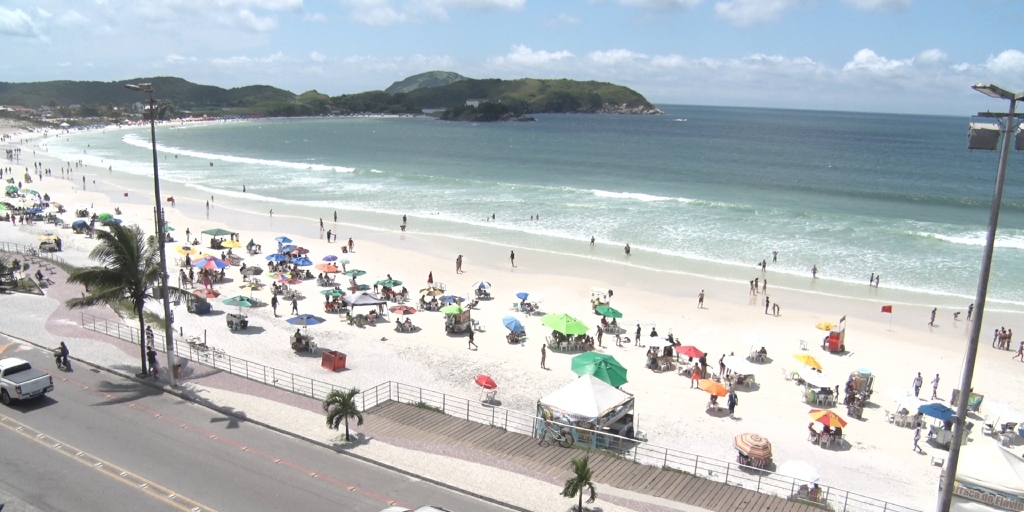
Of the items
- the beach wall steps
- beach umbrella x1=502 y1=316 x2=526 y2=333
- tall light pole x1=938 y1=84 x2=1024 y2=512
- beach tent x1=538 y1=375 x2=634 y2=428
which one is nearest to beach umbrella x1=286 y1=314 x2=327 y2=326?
beach umbrella x1=502 y1=316 x2=526 y2=333

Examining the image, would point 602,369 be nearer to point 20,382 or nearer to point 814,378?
point 814,378

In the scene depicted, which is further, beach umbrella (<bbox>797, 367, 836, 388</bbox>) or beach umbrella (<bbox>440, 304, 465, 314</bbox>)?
beach umbrella (<bbox>440, 304, 465, 314</bbox>)

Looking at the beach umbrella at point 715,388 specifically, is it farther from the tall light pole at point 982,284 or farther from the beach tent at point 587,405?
the tall light pole at point 982,284

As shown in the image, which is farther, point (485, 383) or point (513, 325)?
point (513, 325)

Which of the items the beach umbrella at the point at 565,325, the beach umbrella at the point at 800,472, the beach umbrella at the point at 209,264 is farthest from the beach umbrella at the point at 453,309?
the beach umbrella at the point at 800,472

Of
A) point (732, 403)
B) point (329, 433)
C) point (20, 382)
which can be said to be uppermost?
point (20, 382)

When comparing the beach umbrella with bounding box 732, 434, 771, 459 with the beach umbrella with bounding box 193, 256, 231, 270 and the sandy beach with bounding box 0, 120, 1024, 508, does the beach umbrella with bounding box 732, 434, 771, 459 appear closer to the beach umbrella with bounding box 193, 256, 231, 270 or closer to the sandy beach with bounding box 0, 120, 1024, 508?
the sandy beach with bounding box 0, 120, 1024, 508

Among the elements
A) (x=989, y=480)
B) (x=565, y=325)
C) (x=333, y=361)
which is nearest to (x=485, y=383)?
(x=333, y=361)
